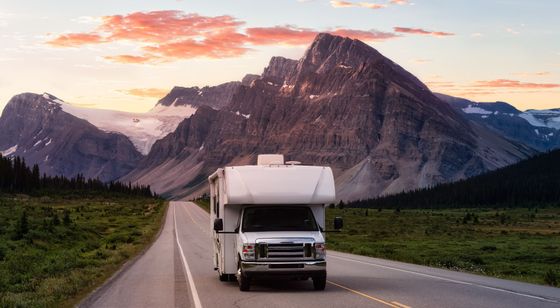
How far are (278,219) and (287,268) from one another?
6.95 ft

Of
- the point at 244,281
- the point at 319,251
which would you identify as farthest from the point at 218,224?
the point at 319,251

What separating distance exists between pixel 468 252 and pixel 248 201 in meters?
31.2

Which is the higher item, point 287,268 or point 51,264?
point 287,268

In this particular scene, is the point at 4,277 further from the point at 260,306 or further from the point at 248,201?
the point at 260,306

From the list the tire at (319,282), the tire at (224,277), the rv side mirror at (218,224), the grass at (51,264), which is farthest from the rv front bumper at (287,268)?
the grass at (51,264)

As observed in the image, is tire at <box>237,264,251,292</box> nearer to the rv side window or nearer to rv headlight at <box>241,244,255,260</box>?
rv headlight at <box>241,244,255,260</box>

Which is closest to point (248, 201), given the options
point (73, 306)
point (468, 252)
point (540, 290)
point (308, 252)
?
point (308, 252)

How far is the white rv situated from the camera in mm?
23844

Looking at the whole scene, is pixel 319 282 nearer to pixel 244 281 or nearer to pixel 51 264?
pixel 244 281

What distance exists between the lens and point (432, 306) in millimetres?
20016

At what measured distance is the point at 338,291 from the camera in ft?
79.0

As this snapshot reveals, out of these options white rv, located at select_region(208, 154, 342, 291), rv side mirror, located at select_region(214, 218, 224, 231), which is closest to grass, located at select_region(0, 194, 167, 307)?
rv side mirror, located at select_region(214, 218, 224, 231)

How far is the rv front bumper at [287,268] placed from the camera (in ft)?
77.7

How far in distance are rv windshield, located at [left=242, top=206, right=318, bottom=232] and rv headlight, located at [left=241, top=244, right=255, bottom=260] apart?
1219 millimetres
